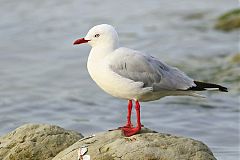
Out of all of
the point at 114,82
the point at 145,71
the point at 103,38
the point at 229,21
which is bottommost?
the point at 114,82

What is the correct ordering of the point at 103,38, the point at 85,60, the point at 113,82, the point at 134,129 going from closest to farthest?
the point at 113,82, the point at 103,38, the point at 134,129, the point at 85,60

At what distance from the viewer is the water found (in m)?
13.0

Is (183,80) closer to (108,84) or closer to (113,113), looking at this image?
(108,84)

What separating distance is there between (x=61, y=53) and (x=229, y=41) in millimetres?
4646

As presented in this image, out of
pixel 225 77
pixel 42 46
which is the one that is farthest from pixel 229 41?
pixel 42 46

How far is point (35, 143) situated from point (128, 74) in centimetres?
160

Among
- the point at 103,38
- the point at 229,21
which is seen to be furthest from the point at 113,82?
the point at 229,21

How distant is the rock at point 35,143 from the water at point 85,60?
2853 millimetres

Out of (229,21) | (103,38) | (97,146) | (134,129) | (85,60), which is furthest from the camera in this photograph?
(229,21)

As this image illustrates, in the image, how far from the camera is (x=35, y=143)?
870 cm

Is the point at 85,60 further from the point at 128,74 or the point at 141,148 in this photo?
the point at 141,148

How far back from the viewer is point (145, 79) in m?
8.10

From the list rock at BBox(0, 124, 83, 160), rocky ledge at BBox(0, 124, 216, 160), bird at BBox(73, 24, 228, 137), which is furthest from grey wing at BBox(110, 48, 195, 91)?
rock at BBox(0, 124, 83, 160)

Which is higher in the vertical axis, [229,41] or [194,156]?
[229,41]
